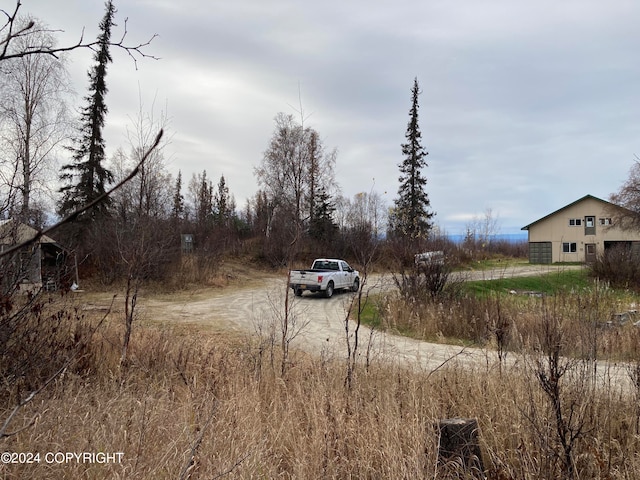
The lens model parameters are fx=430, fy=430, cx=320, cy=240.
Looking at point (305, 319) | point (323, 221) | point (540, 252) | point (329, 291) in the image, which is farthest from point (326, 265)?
point (540, 252)

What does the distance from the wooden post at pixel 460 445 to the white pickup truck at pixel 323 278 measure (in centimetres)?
1436

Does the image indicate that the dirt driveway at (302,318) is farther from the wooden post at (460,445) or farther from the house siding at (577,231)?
the house siding at (577,231)

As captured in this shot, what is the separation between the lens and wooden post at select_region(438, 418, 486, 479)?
3.21 meters

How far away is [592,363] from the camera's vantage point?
396 cm

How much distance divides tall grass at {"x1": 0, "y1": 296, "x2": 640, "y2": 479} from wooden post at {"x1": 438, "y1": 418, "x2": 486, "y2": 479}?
8 cm

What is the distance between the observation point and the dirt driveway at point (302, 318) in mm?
7682

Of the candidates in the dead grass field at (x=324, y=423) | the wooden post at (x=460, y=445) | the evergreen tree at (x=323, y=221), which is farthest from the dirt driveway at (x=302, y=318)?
the evergreen tree at (x=323, y=221)

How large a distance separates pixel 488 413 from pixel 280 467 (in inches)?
79.6

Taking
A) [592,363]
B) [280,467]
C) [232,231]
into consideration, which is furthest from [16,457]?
[232,231]

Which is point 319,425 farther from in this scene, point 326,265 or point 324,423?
point 326,265

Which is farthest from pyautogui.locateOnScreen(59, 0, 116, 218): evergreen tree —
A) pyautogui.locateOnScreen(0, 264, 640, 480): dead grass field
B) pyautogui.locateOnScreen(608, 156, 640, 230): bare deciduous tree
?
pyautogui.locateOnScreen(608, 156, 640, 230): bare deciduous tree

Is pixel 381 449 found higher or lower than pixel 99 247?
lower

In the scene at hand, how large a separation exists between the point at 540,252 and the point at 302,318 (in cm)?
3628

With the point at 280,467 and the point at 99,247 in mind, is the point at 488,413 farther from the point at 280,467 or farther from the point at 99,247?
the point at 99,247
